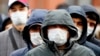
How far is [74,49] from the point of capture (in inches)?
359

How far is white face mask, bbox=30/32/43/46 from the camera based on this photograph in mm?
9930

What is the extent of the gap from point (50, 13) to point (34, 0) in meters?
15.0

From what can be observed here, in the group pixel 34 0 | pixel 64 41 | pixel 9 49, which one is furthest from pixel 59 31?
pixel 34 0

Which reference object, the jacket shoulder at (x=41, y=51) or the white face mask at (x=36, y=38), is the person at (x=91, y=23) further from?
the jacket shoulder at (x=41, y=51)

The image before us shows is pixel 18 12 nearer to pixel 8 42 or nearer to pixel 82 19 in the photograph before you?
pixel 8 42

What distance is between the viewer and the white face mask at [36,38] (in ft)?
32.6

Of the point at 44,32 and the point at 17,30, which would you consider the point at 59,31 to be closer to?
the point at 44,32

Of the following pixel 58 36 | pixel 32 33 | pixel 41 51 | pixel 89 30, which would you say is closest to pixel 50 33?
pixel 58 36

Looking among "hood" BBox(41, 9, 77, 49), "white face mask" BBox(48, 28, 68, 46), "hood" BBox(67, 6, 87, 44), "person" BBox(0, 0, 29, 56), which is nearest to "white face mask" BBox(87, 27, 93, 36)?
"hood" BBox(67, 6, 87, 44)

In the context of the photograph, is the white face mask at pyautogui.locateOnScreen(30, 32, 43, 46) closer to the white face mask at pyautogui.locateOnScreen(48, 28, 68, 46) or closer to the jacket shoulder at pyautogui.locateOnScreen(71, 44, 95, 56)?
the white face mask at pyautogui.locateOnScreen(48, 28, 68, 46)

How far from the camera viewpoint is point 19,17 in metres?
11.1

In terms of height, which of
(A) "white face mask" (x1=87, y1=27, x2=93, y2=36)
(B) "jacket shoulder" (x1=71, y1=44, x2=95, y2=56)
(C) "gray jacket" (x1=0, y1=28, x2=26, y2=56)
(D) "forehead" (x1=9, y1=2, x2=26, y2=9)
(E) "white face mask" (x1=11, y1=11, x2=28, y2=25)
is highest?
(B) "jacket shoulder" (x1=71, y1=44, x2=95, y2=56)

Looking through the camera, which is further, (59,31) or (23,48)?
(23,48)

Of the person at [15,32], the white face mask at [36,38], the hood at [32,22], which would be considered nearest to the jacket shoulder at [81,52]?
the white face mask at [36,38]
